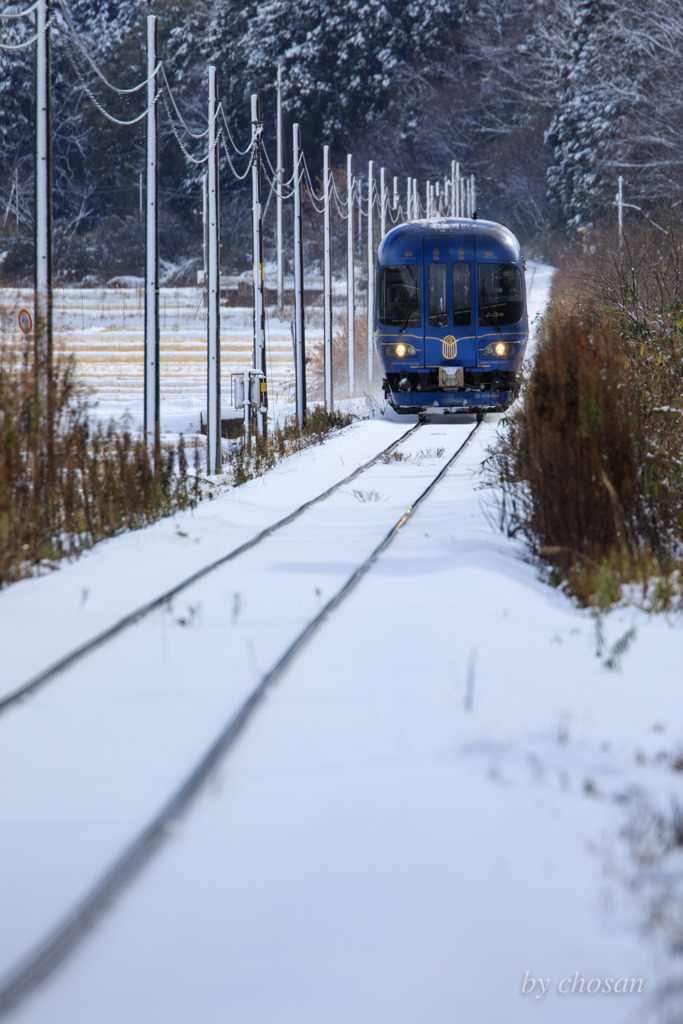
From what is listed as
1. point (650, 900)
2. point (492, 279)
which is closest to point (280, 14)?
point (492, 279)

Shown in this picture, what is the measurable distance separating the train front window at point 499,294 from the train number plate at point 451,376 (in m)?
0.94

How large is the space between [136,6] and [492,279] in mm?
67563

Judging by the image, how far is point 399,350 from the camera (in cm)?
2264

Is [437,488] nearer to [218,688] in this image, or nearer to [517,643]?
[517,643]

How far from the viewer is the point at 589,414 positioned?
8.59 meters

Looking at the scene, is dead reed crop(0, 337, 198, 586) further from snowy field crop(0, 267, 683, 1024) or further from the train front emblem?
the train front emblem

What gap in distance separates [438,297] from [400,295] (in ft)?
2.28

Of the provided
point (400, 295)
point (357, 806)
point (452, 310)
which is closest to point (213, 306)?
point (400, 295)

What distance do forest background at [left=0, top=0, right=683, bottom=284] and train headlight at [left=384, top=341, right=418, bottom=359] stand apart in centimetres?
4470

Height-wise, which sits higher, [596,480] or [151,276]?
[151,276]

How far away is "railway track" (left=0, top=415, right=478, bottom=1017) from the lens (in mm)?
3291

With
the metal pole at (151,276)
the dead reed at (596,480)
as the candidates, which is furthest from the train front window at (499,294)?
the dead reed at (596,480)

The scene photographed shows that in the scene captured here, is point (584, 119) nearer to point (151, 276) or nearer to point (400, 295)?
point (400, 295)

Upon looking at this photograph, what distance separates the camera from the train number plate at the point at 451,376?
74.1 ft
